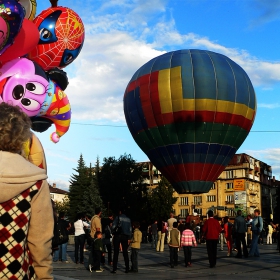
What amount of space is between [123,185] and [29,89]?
164 ft

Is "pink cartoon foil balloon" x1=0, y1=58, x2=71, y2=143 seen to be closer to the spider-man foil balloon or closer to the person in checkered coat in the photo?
the spider-man foil balloon

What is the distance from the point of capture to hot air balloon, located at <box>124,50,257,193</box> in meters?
29.5

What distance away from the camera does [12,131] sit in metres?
2.85

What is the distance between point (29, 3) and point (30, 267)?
31.9 feet

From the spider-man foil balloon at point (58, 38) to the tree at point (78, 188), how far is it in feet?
185

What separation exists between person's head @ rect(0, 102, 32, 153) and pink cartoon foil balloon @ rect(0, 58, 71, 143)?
7.21 meters

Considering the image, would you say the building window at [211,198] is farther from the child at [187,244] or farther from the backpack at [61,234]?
the backpack at [61,234]

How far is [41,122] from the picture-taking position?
11758 millimetres

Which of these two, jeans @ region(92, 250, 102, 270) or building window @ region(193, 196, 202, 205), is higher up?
building window @ region(193, 196, 202, 205)

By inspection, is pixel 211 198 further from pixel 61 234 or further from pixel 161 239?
pixel 61 234

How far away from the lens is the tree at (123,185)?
196 feet

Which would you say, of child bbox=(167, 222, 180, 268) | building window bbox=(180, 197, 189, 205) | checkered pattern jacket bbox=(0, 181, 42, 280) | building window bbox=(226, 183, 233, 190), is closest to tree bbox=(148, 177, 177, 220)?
building window bbox=(226, 183, 233, 190)

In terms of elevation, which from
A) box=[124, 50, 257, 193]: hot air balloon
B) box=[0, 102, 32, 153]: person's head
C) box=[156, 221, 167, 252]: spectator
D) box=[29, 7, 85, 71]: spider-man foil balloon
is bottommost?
box=[156, 221, 167, 252]: spectator

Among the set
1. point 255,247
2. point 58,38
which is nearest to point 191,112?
point 255,247
